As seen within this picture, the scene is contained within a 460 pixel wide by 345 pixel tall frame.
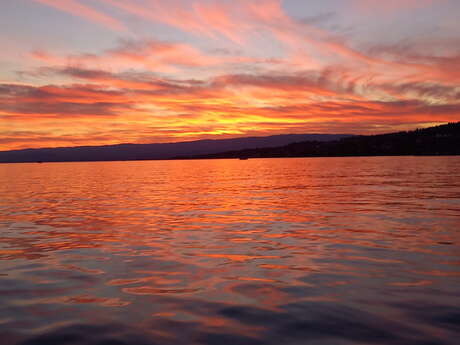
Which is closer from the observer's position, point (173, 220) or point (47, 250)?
point (47, 250)

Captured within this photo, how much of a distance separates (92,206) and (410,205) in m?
23.6

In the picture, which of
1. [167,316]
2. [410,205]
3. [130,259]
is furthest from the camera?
[410,205]

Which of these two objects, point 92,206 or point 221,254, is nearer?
point 221,254

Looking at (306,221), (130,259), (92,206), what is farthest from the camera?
(92,206)

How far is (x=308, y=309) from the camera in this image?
865 centimetres

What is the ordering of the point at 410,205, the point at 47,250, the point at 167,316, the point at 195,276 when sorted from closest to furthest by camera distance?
the point at 167,316 → the point at 195,276 → the point at 47,250 → the point at 410,205

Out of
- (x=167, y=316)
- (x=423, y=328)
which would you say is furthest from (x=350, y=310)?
(x=167, y=316)

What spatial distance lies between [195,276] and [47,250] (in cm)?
734

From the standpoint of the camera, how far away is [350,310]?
8492 mm

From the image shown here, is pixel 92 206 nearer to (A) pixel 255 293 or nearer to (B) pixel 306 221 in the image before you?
(B) pixel 306 221

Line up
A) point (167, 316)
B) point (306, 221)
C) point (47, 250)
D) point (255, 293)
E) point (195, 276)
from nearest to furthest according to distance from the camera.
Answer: point (167, 316) → point (255, 293) → point (195, 276) → point (47, 250) → point (306, 221)

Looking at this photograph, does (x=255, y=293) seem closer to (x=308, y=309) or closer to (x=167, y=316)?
(x=308, y=309)

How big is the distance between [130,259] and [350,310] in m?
7.97

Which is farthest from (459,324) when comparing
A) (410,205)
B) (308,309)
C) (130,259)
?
(410,205)
